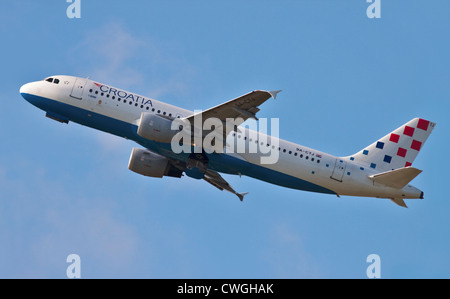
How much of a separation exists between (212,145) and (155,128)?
4.49 m

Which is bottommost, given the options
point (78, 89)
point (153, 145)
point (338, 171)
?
point (338, 171)

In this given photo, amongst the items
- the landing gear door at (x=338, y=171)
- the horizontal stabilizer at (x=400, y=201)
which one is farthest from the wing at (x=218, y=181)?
the horizontal stabilizer at (x=400, y=201)

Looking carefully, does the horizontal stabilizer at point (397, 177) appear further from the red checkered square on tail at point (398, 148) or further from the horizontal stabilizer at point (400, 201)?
the red checkered square on tail at point (398, 148)

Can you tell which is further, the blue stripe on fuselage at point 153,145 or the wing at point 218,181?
the wing at point 218,181

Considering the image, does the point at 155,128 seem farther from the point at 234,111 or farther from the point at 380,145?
the point at 380,145

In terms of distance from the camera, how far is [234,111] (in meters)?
47.2

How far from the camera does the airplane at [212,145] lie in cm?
4906

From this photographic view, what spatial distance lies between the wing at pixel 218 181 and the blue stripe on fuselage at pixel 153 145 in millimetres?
3833

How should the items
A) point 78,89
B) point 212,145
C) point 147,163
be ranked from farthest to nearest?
point 147,163
point 78,89
point 212,145

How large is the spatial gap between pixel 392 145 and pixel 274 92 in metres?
15.4

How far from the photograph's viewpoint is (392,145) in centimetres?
5391

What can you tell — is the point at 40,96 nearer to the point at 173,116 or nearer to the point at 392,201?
the point at 173,116

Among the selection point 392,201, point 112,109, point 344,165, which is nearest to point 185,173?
point 112,109

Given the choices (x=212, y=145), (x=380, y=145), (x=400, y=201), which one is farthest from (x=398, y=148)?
(x=212, y=145)
